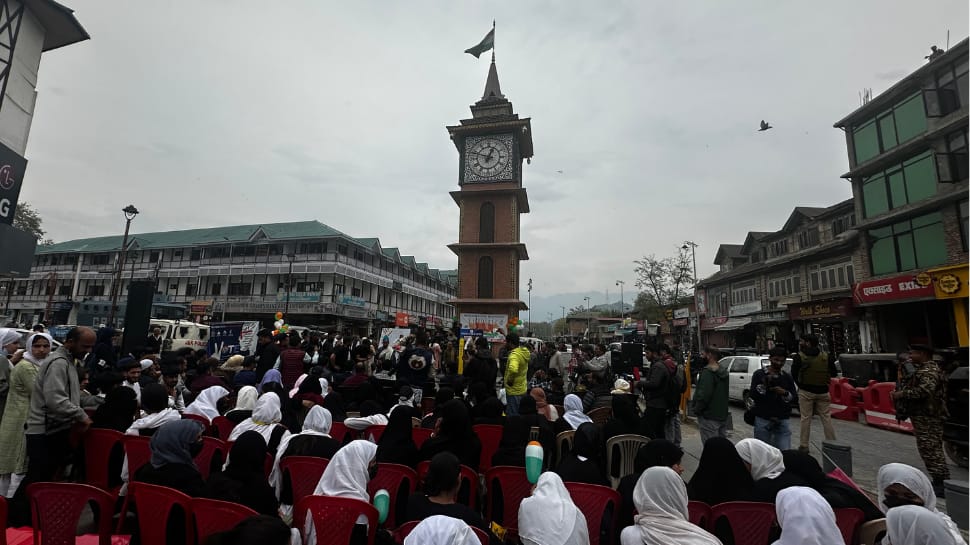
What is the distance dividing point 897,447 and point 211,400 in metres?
12.2

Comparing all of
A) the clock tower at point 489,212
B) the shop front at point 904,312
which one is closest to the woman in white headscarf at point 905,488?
the shop front at point 904,312

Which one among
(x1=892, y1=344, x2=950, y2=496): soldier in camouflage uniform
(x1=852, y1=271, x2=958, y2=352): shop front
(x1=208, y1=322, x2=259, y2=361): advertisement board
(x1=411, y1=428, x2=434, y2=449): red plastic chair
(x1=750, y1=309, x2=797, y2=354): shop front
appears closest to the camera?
(x1=411, y1=428, x2=434, y2=449): red plastic chair

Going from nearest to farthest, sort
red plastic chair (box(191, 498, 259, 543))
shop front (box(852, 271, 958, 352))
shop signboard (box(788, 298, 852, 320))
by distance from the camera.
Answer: red plastic chair (box(191, 498, 259, 543))
shop front (box(852, 271, 958, 352))
shop signboard (box(788, 298, 852, 320))

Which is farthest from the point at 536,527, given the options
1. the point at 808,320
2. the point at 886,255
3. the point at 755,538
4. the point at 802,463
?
the point at 808,320

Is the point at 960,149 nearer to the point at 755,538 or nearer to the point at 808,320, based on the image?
the point at 808,320

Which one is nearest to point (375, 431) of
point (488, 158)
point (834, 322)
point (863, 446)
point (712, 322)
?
point (863, 446)

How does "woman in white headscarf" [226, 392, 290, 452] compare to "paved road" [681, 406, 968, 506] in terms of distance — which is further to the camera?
"paved road" [681, 406, 968, 506]

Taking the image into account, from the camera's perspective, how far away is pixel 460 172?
29391 mm

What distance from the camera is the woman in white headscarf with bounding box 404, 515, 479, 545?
2.10 m

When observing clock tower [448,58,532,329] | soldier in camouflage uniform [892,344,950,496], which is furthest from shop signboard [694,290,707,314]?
soldier in camouflage uniform [892,344,950,496]

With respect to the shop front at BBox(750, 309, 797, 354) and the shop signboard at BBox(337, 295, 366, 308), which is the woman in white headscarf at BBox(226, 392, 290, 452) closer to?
the shop front at BBox(750, 309, 797, 354)

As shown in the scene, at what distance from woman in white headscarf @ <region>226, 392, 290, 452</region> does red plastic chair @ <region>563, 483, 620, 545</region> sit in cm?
291

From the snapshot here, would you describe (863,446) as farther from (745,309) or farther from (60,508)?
(745,309)

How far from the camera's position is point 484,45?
1265 inches
